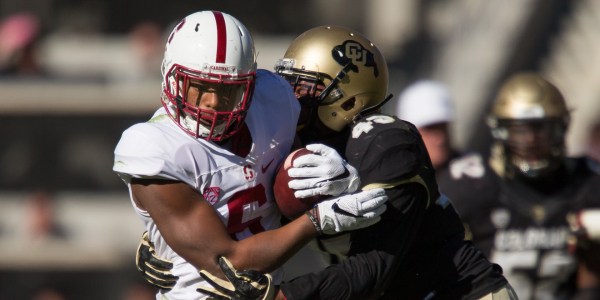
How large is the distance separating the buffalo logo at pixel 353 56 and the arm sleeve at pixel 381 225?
0.31 m

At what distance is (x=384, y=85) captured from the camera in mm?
4297

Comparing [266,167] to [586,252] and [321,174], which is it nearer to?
[321,174]

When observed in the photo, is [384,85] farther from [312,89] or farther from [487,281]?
[487,281]

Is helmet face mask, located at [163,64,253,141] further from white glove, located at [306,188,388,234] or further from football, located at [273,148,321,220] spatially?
white glove, located at [306,188,388,234]

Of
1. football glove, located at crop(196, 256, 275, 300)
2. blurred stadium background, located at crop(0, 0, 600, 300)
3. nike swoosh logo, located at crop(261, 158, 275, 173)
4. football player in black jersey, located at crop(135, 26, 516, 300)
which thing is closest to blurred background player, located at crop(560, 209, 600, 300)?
football player in black jersey, located at crop(135, 26, 516, 300)

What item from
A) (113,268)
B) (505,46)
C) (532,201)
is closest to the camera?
(532,201)

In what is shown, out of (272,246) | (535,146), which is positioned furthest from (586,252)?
(272,246)

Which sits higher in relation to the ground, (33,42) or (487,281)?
(487,281)

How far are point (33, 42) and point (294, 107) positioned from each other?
6574mm

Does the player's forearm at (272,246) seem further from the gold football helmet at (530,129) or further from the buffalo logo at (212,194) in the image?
the gold football helmet at (530,129)

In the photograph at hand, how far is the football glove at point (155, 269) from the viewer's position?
156 inches

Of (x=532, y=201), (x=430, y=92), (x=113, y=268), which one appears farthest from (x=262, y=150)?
(x=113, y=268)

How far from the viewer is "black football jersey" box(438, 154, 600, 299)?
234 inches

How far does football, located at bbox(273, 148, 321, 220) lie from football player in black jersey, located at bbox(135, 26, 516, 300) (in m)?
0.20
